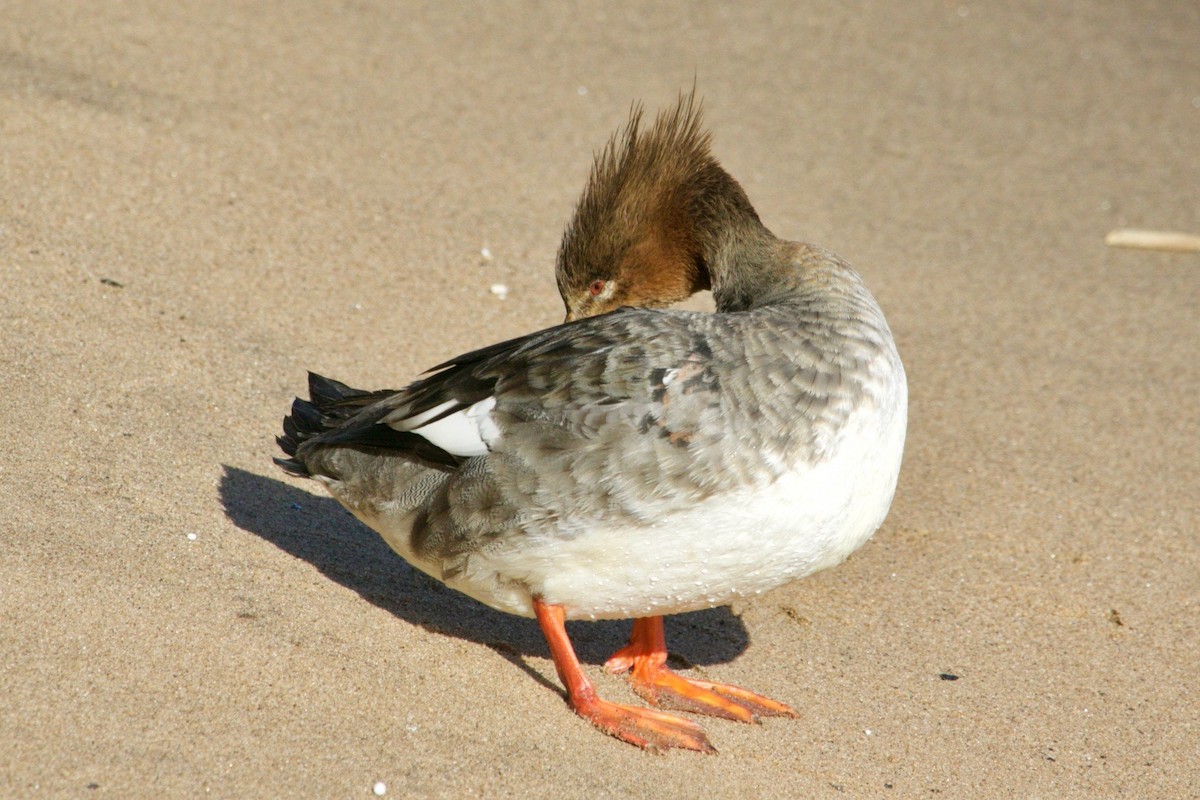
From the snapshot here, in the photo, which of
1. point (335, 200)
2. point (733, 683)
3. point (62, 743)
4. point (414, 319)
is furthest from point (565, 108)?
point (62, 743)

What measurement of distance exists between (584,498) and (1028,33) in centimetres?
841

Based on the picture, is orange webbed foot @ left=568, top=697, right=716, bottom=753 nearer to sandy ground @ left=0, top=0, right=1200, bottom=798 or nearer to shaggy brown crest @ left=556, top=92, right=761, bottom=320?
sandy ground @ left=0, top=0, right=1200, bottom=798

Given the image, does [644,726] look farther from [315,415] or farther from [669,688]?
[315,415]

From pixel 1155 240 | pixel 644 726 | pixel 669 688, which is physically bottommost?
pixel 1155 240

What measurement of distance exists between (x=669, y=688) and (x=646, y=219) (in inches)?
65.6

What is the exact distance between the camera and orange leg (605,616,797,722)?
163 inches

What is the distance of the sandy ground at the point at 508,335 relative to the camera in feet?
12.1

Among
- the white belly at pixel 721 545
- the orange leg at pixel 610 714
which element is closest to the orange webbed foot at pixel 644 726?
the orange leg at pixel 610 714

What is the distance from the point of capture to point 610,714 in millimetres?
3910

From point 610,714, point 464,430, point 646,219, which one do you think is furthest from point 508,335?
point 610,714

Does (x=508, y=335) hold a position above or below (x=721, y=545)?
below

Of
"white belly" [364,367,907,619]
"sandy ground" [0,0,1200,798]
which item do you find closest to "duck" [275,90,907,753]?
"white belly" [364,367,907,619]

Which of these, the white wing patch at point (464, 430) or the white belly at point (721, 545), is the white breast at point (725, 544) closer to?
the white belly at point (721, 545)

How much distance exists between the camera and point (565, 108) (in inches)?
333
